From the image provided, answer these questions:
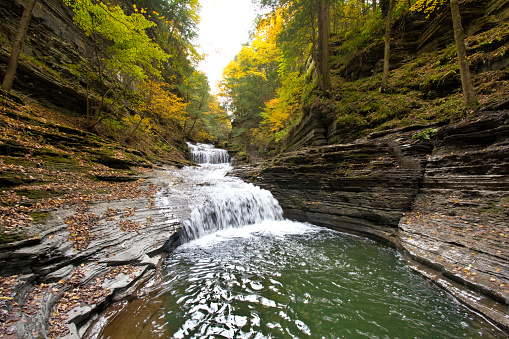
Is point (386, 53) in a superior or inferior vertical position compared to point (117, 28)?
inferior

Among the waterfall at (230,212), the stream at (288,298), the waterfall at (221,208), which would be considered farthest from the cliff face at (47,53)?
the stream at (288,298)

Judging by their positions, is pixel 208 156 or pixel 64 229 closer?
pixel 64 229

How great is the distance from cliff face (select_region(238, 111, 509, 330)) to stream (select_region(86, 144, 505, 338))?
53 cm

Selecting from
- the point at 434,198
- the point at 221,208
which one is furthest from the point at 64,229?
the point at 434,198

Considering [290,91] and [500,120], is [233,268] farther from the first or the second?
[290,91]

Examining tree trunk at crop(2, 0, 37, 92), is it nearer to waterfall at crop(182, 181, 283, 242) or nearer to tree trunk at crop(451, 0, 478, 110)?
waterfall at crop(182, 181, 283, 242)

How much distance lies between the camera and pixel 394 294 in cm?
350

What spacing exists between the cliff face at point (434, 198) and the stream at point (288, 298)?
530 millimetres

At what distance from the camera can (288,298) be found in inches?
135

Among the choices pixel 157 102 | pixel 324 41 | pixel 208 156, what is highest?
pixel 324 41

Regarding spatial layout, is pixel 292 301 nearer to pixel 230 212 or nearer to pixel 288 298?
pixel 288 298

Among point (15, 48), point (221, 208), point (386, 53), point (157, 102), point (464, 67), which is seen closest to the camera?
point (464, 67)

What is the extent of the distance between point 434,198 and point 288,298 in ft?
17.6

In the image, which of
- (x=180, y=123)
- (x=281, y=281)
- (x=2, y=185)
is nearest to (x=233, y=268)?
(x=281, y=281)
